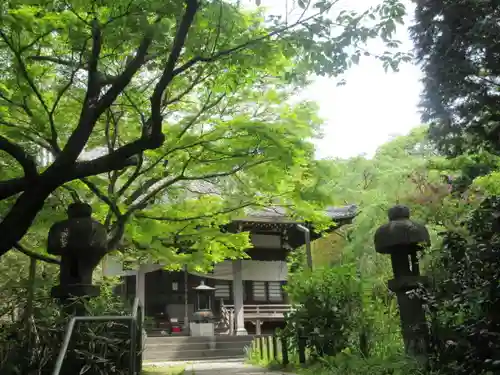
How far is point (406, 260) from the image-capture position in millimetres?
6105

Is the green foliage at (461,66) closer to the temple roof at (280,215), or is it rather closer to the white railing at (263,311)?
the temple roof at (280,215)

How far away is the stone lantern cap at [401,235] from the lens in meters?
5.95

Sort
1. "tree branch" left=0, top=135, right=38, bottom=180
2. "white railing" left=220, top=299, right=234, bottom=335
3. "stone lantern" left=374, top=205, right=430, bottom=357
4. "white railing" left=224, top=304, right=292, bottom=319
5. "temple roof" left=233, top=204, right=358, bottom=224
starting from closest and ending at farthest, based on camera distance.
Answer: "tree branch" left=0, top=135, right=38, bottom=180
"stone lantern" left=374, top=205, right=430, bottom=357
"temple roof" left=233, top=204, right=358, bottom=224
"white railing" left=220, top=299, right=234, bottom=335
"white railing" left=224, top=304, right=292, bottom=319

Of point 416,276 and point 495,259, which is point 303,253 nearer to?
point 416,276

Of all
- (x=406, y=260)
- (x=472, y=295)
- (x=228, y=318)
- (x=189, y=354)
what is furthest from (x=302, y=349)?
(x=228, y=318)

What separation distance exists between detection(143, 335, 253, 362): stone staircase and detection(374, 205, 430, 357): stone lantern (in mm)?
8671

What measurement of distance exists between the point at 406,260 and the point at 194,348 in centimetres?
1052

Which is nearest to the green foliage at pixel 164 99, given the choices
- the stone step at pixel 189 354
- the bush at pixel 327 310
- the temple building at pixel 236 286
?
the bush at pixel 327 310

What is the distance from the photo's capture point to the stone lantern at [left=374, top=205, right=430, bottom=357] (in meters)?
5.67

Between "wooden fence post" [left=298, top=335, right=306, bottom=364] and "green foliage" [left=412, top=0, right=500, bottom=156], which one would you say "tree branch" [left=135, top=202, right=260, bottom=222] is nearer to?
"wooden fence post" [left=298, top=335, right=306, bottom=364]

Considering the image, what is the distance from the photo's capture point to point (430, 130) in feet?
30.8

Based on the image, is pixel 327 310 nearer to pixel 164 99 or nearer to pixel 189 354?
pixel 164 99

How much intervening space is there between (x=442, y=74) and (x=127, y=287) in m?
16.3

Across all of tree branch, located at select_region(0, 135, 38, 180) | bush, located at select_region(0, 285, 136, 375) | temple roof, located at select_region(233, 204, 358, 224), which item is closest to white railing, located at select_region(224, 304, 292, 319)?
temple roof, located at select_region(233, 204, 358, 224)
